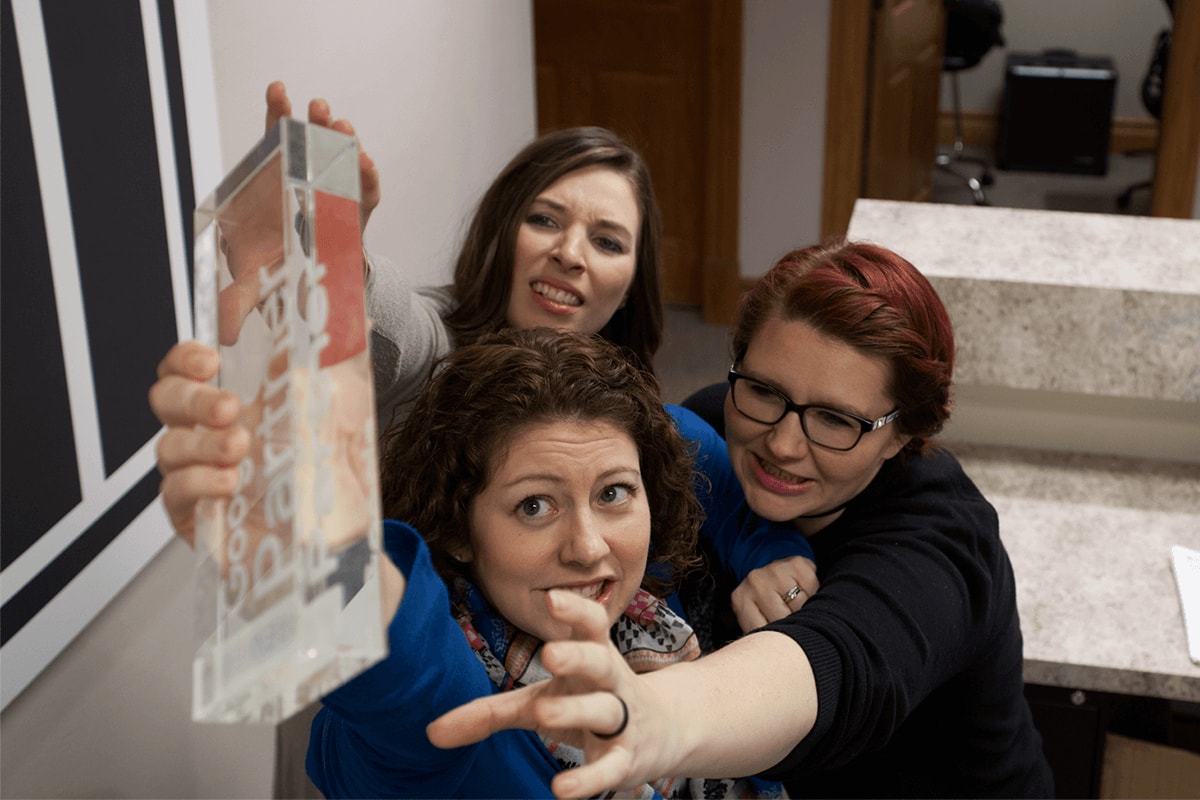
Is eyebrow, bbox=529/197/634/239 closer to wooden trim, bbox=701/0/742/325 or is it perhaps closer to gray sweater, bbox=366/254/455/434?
gray sweater, bbox=366/254/455/434

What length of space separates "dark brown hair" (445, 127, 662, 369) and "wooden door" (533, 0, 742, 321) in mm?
2922

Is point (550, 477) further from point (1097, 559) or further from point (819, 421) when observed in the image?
point (1097, 559)

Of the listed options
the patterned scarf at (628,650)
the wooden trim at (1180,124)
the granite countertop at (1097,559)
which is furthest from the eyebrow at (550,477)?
the wooden trim at (1180,124)

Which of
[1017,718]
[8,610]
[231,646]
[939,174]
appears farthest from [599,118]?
[231,646]

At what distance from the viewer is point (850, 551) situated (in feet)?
4.42

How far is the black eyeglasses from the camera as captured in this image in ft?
4.47

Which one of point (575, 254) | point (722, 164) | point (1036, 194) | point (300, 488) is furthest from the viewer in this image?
point (1036, 194)

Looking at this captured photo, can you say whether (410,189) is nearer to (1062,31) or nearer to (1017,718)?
(1017,718)

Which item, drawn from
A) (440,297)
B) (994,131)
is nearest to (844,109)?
(994,131)

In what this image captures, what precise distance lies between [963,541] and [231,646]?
94 centimetres

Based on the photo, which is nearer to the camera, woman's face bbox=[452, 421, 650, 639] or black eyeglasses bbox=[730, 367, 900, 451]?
woman's face bbox=[452, 421, 650, 639]

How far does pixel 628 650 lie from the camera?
48.8 inches

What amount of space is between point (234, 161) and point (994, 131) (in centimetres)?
665

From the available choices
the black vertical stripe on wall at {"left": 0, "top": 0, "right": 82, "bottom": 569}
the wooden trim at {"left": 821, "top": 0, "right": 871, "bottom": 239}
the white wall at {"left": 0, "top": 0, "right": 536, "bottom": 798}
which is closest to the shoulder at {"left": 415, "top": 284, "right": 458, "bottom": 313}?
the white wall at {"left": 0, "top": 0, "right": 536, "bottom": 798}
